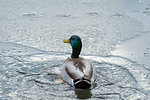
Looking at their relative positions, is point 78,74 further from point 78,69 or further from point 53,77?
point 53,77

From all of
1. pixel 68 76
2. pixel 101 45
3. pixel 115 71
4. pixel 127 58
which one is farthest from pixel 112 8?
pixel 68 76

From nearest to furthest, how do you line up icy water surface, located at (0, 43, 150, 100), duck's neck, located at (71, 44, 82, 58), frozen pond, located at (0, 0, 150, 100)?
1. icy water surface, located at (0, 43, 150, 100)
2. frozen pond, located at (0, 0, 150, 100)
3. duck's neck, located at (71, 44, 82, 58)

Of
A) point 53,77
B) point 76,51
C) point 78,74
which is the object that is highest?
point 76,51

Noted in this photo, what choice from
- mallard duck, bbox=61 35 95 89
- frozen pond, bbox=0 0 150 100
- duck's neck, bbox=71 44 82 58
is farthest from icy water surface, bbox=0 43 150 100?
duck's neck, bbox=71 44 82 58

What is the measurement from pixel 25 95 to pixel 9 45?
1985 millimetres

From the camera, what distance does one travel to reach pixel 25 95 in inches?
147

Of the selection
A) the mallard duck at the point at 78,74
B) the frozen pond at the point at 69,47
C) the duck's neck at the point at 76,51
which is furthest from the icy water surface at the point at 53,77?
the duck's neck at the point at 76,51

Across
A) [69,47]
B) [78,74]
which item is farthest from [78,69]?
[69,47]

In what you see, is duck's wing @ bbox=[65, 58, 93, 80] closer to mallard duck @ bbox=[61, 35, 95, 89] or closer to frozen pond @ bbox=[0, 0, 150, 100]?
mallard duck @ bbox=[61, 35, 95, 89]

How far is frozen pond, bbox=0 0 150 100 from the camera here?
3922 millimetres

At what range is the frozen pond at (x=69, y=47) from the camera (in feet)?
12.9

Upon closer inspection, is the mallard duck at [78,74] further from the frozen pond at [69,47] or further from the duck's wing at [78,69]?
the frozen pond at [69,47]

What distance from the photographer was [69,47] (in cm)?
561

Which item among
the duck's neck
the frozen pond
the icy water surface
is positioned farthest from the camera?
the duck's neck
